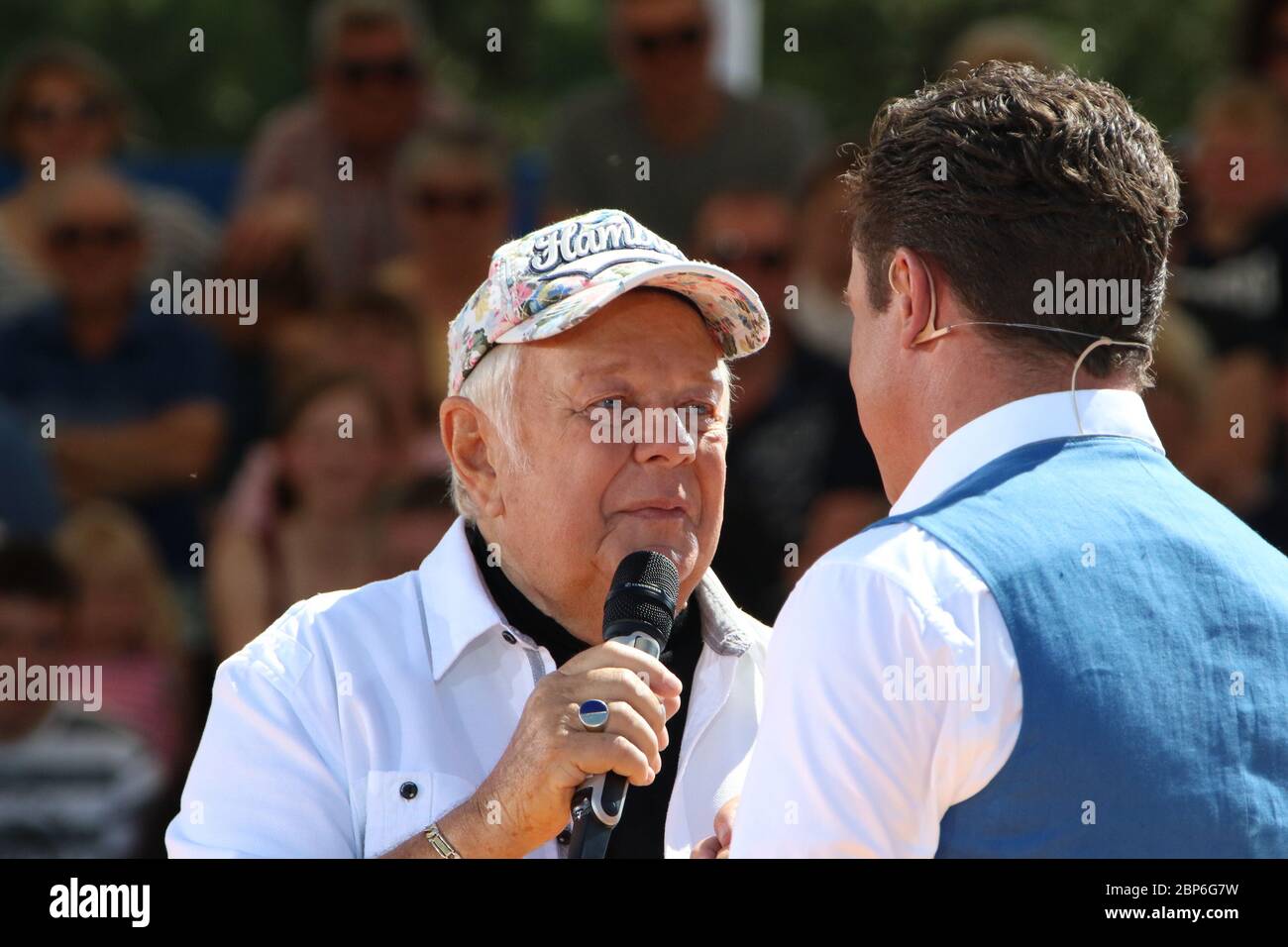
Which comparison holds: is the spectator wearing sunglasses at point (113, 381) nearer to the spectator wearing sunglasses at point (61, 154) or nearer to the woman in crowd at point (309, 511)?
the spectator wearing sunglasses at point (61, 154)

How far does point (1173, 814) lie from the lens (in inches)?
81.6

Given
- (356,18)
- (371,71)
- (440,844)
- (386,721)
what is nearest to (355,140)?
(371,71)

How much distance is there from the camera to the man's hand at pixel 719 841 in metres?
2.69

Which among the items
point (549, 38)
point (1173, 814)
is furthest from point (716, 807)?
point (549, 38)

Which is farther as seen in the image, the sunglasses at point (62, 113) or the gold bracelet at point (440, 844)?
the sunglasses at point (62, 113)

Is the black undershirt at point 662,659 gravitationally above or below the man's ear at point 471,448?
below

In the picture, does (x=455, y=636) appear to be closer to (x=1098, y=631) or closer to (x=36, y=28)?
(x=1098, y=631)

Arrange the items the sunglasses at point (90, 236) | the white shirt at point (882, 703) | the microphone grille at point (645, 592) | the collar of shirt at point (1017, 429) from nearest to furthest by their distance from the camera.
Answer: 1. the white shirt at point (882, 703)
2. the collar of shirt at point (1017, 429)
3. the microphone grille at point (645, 592)
4. the sunglasses at point (90, 236)

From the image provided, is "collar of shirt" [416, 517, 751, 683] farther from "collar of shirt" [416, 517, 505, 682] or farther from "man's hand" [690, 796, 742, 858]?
"man's hand" [690, 796, 742, 858]

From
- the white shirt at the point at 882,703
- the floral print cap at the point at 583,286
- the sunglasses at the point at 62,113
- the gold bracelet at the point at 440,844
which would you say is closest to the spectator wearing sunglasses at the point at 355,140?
the sunglasses at the point at 62,113

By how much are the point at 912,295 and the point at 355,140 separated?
15.1 feet

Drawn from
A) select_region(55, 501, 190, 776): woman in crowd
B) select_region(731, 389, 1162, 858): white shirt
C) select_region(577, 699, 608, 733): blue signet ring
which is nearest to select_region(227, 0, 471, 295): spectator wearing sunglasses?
select_region(55, 501, 190, 776): woman in crowd

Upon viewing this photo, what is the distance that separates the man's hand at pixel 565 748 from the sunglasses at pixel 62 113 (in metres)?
4.92

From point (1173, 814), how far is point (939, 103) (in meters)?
0.99
